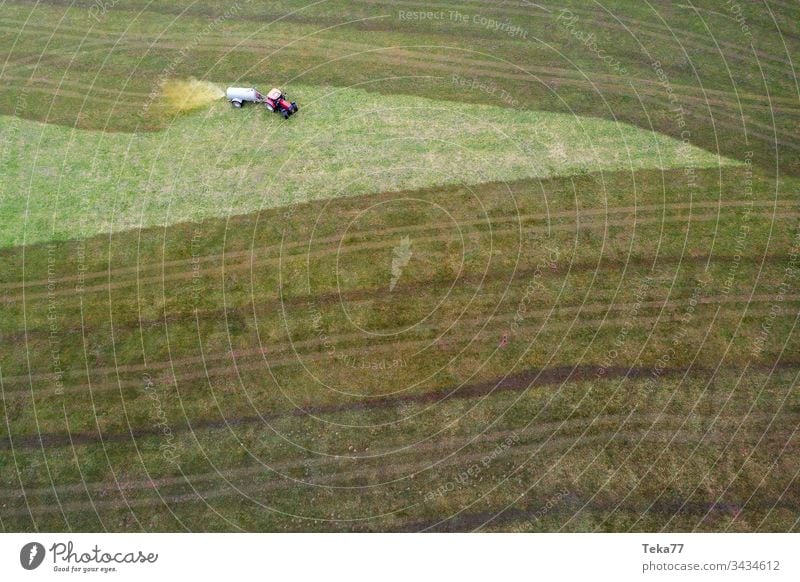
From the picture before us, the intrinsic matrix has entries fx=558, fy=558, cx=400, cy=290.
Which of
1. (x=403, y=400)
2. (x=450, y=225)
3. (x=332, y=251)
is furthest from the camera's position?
(x=450, y=225)

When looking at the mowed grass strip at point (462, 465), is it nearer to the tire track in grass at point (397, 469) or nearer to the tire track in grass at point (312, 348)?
the tire track in grass at point (397, 469)

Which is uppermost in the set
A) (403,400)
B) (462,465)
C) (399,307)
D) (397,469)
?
(399,307)

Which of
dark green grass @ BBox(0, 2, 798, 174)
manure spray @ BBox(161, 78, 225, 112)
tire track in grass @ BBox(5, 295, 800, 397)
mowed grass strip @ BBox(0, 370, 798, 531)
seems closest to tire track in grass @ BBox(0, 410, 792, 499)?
mowed grass strip @ BBox(0, 370, 798, 531)

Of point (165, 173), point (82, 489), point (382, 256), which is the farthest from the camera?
point (165, 173)

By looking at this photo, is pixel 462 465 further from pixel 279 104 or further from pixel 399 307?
pixel 279 104

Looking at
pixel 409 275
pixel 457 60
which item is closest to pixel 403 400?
pixel 409 275
